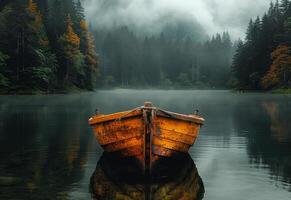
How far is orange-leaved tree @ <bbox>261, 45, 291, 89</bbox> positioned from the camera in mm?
84750

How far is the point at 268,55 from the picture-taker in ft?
320

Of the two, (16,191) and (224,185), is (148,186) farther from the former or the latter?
(16,191)

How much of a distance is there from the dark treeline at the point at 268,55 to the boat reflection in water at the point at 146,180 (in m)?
75.0

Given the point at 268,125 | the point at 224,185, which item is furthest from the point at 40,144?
the point at 268,125

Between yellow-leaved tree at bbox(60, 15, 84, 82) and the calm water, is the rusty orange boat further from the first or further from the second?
yellow-leaved tree at bbox(60, 15, 84, 82)

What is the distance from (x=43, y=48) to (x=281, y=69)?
1759 inches

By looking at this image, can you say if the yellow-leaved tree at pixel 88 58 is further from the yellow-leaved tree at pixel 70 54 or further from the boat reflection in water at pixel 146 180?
the boat reflection in water at pixel 146 180

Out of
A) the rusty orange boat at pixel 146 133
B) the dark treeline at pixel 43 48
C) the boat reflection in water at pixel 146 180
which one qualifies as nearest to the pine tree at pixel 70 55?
the dark treeline at pixel 43 48

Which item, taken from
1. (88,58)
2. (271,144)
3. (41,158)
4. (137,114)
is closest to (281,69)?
(88,58)

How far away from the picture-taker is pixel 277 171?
524 inches

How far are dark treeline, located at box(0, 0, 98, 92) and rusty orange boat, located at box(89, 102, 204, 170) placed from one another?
56331mm

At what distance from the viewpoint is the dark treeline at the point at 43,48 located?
72750 mm

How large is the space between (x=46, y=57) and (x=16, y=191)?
235 feet

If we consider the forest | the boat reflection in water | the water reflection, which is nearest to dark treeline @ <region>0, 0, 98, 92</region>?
the forest
